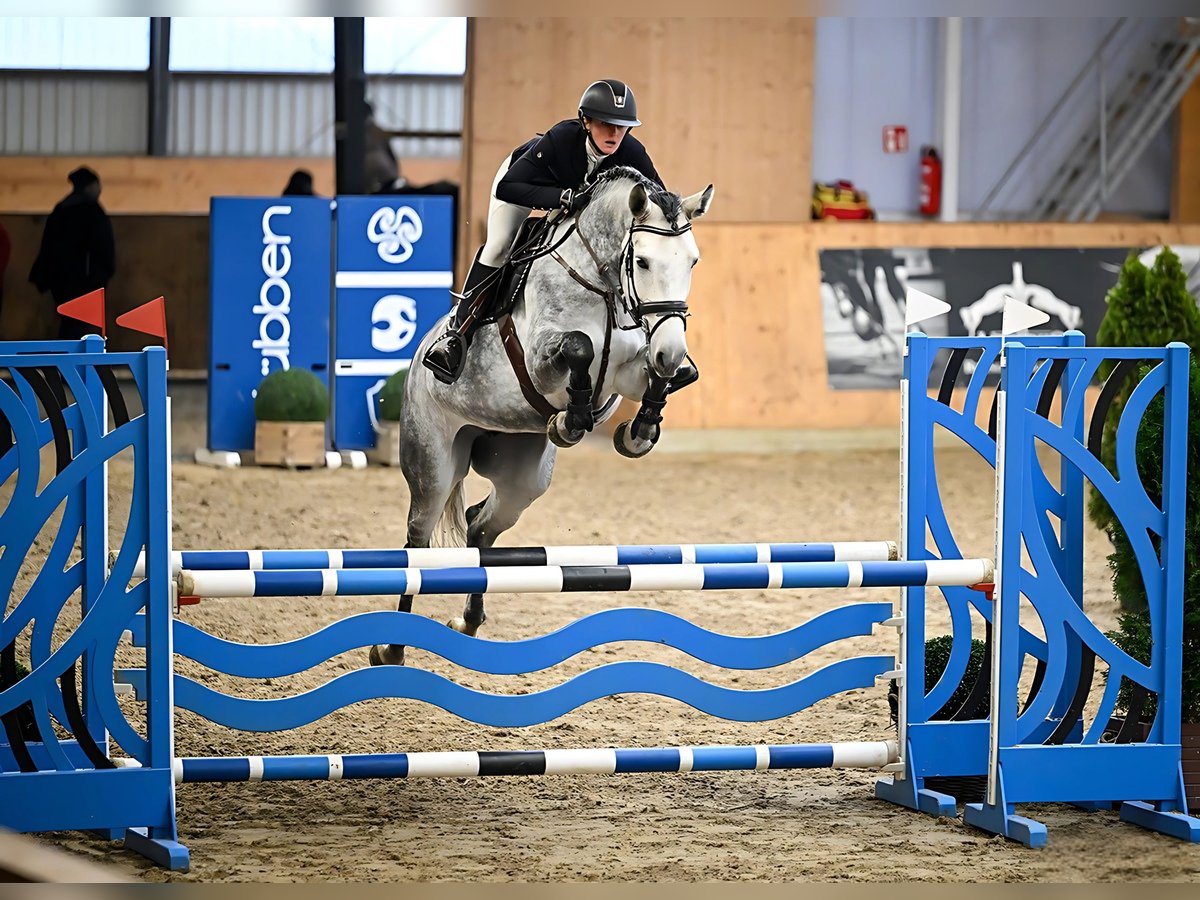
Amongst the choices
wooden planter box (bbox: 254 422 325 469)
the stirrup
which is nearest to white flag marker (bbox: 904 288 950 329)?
the stirrup

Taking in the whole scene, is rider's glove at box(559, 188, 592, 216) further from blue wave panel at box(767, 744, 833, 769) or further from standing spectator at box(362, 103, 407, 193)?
standing spectator at box(362, 103, 407, 193)

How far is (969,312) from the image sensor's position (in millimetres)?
9867

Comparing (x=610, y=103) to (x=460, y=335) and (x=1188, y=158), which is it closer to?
(x=460, y=335)

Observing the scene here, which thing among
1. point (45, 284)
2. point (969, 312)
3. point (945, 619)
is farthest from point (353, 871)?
point (45, 284)

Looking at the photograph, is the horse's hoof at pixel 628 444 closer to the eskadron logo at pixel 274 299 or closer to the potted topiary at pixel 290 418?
the potted topiary at pixel 290 418

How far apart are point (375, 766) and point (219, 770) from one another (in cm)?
33

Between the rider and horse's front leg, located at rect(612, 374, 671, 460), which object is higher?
the rider

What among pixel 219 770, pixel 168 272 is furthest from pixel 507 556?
pixel 168 272

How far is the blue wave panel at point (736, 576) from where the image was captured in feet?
10.6

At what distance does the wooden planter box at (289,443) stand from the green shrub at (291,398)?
47 mm

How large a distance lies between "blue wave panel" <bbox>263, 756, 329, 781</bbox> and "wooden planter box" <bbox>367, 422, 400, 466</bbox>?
6.08 meters

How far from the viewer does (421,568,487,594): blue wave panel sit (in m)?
3.13

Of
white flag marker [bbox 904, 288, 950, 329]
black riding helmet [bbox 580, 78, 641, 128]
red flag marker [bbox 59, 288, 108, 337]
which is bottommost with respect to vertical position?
red flag marker [bbox 59, 288, 108, 337]

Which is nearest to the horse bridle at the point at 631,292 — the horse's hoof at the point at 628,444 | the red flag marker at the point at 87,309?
the horse's hoof at the point at 628,444
